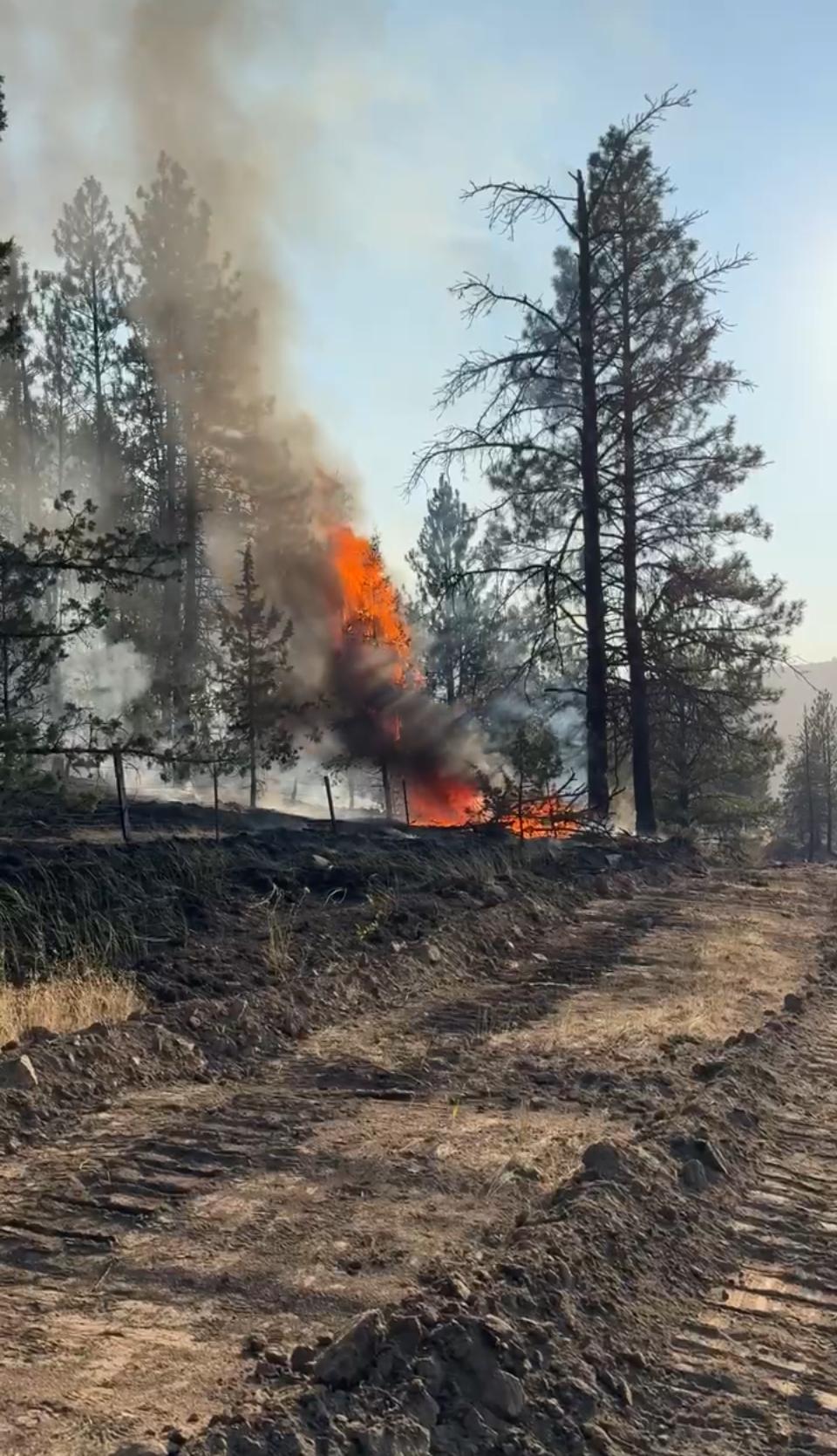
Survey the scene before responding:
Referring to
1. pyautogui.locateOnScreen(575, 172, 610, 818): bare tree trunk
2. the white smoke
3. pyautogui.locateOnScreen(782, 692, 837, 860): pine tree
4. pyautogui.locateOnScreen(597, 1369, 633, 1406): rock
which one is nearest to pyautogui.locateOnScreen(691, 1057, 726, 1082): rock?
pyautogui.locateOnScreen(597, 1369, 633, 1406): rock

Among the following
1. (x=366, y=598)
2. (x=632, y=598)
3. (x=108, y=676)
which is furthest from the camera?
(x=108, y=676)

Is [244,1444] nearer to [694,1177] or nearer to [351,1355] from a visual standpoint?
[351,1355]

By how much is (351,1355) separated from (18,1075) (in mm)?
3039

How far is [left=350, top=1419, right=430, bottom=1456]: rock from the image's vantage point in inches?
102

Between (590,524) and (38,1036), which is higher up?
(590,524)

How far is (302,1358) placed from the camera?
2979 mm

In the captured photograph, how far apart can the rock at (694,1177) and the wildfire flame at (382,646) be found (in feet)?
65.7

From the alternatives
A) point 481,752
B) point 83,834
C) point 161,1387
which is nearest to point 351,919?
point 161,1387

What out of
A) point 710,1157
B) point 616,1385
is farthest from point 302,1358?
point 710,1157

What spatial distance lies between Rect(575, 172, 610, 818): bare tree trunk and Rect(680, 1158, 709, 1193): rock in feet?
52.4

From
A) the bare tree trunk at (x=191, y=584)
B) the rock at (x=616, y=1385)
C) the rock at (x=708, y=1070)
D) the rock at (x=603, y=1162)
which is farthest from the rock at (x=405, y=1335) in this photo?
the bare tree trunk at (x=191, y=584)

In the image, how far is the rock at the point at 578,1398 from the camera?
114 inches

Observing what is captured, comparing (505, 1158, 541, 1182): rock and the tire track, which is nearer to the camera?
the tire track

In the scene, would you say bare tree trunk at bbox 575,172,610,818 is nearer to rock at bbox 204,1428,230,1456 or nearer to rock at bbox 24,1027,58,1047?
rock at bbox 24,1027,58,1047
